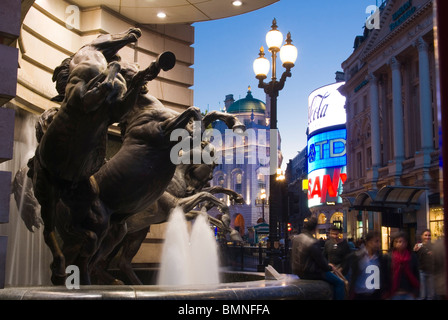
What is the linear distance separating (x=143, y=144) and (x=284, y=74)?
9146mm

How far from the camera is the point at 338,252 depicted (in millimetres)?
8992

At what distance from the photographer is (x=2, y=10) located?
178 inches

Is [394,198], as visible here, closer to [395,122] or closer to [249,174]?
[395,122]

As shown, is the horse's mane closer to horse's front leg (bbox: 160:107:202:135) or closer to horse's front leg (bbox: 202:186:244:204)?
horse's front leg (bbox: 160:107:202:135)

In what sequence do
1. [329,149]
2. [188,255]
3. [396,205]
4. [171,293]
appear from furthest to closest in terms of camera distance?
1. [329,149]
2. [396,205]
3. [188,255]
4. [171,293]

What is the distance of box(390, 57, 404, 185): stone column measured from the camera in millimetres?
45075

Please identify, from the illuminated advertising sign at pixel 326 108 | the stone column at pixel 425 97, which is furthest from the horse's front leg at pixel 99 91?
the illuminated advertising sign at pixel 326 108

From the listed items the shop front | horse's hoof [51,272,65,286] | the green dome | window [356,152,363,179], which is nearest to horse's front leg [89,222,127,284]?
horse's hoof [51,272,65,286]

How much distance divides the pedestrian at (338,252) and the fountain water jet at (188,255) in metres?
Result: 1.92

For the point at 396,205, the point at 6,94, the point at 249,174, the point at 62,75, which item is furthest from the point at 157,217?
the point at 249,174

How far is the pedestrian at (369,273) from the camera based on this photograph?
6938 mm

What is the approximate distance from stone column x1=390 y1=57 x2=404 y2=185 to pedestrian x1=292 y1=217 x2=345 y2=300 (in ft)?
133

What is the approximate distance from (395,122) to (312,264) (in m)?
42.6

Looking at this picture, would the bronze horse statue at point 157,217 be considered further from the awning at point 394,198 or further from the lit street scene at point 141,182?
the awning at point 394,198
